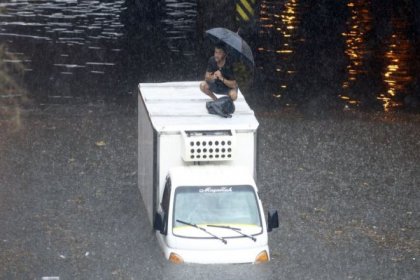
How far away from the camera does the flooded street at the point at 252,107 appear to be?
46.6 feet

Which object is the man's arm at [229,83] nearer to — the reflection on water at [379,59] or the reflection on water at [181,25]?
the reflection on water at [379,59]

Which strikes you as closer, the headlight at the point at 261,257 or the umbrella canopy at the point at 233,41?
the headlight at the point at 261,257

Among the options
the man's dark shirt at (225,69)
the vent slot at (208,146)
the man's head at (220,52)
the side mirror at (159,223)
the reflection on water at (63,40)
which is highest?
the man's head at (220,52)

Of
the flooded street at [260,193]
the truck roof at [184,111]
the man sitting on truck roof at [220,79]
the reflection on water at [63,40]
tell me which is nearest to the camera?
the truck roof at [184,111]

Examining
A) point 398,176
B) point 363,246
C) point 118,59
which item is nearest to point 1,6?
point 118,59

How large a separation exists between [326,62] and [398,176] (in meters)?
7.78

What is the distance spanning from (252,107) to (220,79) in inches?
255

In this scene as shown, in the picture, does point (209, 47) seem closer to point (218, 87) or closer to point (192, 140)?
point (218, 87)

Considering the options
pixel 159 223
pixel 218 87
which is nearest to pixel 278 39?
pixel 218 87

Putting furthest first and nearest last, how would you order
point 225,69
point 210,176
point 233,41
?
point 225,69 < point 233,41 < point 210,176

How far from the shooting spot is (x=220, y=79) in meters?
15.0

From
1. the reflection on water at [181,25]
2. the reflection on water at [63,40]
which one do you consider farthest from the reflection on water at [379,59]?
the reflection on water at [63,40]

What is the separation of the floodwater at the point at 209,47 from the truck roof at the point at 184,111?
226 inches

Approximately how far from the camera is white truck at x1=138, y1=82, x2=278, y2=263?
39.7 feet
